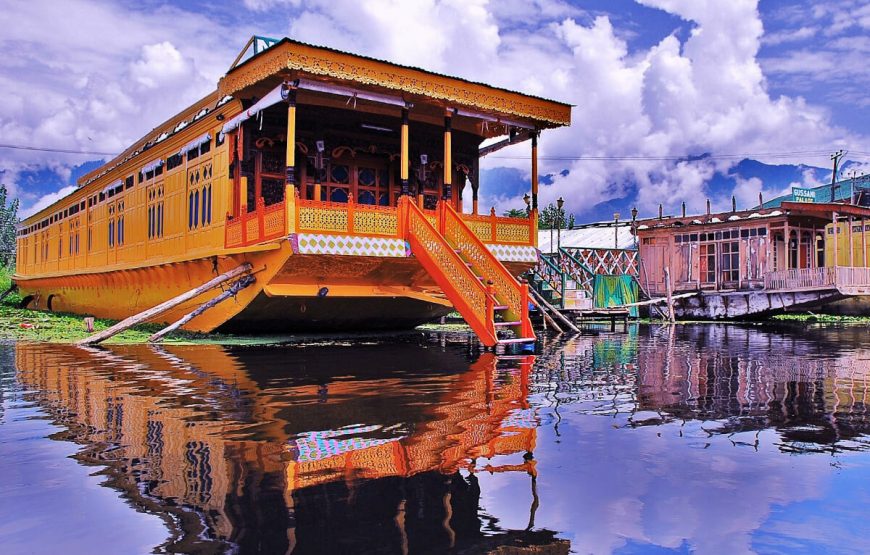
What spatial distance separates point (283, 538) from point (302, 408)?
3.44 metres

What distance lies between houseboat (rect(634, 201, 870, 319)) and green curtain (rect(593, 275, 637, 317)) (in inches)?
89.2

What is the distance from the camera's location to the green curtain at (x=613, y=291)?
24.9 meters

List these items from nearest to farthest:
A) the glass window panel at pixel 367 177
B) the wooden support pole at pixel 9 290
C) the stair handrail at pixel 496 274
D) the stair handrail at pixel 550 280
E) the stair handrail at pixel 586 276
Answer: the stair handrail at pixel 496 274 → the glass window panel at pixel 367 177 → the stair handrail at pixel 550 280 → the stair handrail at pixel 586 276 → the wooden support pole at pixel 9 290

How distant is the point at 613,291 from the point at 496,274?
13.3m

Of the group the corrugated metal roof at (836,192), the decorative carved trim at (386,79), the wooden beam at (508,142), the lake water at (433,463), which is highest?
the corrugated metal roof at (836,192)

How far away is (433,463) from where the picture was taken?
14.7 ft

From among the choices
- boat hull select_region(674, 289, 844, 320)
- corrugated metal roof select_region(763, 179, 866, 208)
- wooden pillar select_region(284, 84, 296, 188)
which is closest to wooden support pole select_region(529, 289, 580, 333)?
wooden pillar select_region(284, 84, 296, 188)

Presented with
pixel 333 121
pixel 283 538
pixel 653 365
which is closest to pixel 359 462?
pixel 283 538

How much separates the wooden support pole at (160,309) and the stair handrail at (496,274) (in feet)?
14.8

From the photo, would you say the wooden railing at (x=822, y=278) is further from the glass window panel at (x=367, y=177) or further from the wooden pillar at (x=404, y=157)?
the wooden pillar at (x=404, y=157)

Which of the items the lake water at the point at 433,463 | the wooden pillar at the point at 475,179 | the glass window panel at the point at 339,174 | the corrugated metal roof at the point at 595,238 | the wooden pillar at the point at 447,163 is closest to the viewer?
the lake water at the point at 433,463

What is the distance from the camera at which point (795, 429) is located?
220 inches

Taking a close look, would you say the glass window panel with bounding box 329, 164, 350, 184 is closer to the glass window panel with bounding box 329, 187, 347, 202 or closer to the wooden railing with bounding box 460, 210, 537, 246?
the glass window panel with bounding box 329, 187, 347, 202

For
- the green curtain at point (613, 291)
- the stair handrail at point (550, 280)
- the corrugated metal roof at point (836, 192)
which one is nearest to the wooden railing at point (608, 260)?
the green curtain at point (613, 291)
